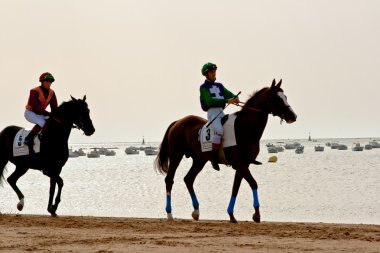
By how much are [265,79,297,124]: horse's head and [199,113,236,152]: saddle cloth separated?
3.11 ft

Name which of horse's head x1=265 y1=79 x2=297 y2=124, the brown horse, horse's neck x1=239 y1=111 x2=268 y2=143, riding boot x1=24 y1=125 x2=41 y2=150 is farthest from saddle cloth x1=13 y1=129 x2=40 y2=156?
horse's head x1=265 y1=79 x2=297 y2=124

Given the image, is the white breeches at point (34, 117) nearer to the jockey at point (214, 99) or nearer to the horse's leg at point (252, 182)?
the jockey at point (214, 99)

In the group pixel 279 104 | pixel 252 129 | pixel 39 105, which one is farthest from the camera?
pixel 39 105

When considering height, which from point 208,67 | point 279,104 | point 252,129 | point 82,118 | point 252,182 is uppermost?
point 208,67

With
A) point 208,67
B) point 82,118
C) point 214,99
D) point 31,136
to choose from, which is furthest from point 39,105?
point 214,99

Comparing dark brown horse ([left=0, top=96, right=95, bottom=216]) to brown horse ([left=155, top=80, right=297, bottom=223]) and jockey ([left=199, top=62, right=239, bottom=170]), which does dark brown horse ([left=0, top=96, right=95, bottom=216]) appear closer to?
brown horse ([left=155, top=80, right=297, bottom=223])

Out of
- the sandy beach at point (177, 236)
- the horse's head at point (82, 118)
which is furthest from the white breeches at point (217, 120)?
the horse's head at point (82, 118)

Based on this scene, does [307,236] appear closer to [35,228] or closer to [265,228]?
[265,228]

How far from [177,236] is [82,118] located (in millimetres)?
5462

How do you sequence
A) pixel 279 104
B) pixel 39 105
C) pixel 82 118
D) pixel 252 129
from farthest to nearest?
pixel 39 105, pixel 82 118, pixel 252 129, pixel 279 104

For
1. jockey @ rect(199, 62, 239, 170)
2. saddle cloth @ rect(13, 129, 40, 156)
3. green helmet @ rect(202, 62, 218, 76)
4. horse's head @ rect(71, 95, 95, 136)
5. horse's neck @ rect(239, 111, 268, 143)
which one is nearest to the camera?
horse's neck @ rect(239, 111, 268, 143)

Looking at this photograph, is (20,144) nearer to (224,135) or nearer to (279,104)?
(224,135)

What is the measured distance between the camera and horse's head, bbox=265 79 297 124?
55.9ft

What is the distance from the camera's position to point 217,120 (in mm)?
17922
